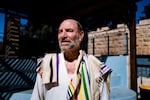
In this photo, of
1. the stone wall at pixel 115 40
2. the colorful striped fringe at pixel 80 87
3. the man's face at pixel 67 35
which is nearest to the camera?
the colorful striped fringe at pixel 80 87

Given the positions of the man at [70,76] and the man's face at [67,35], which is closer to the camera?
the man at [70,76]

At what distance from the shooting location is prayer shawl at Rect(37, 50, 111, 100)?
1489 millimetres

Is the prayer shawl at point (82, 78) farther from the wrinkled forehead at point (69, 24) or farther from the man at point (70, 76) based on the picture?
the wrinkled forehead at point (69, 24)

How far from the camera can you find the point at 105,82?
1578mm

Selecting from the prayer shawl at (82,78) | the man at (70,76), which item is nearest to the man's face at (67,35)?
the man at (70,76)

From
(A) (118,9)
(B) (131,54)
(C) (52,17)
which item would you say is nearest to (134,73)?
(B) (131,54)

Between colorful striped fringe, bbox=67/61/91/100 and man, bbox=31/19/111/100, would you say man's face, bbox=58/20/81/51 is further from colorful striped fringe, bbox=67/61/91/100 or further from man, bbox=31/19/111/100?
colorful striped fringe, bbox=67/61/91/100

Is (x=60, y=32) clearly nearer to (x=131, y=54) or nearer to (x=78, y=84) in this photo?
(x=78, y=84)

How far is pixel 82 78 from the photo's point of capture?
152cm

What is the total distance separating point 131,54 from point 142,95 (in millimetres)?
1175

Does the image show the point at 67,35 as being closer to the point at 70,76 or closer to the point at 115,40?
the point at 70,76

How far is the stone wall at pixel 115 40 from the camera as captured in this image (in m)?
9.91

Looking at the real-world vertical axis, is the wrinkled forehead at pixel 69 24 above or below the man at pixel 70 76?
above

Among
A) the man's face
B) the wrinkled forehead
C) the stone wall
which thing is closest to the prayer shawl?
the man's face
